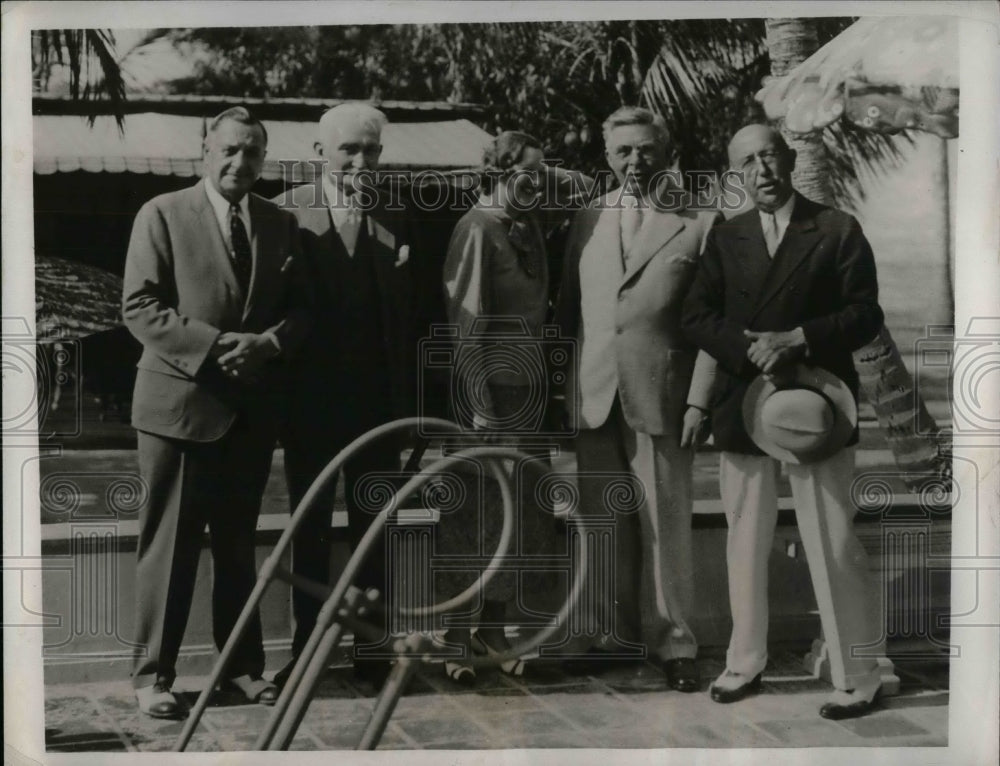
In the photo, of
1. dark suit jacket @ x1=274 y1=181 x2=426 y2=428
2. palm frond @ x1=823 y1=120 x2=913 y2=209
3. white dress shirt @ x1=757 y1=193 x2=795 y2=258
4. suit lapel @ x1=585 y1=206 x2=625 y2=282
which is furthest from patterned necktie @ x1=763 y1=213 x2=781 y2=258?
dark suit jacket @ x1=274 y1=181 x2=426 y2=428

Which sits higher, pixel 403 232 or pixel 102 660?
pixel 403 232

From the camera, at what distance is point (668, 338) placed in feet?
14.3

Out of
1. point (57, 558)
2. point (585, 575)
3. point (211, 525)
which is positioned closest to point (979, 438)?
point (585, 575)

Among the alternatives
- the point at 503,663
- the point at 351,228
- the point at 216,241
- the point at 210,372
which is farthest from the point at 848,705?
the point at 216,241

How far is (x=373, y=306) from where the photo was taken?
14.3 ft

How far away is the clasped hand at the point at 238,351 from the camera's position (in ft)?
14.1

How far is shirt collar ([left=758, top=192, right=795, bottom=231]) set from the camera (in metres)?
4.34

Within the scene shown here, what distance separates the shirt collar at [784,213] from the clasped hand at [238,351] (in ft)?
6.72

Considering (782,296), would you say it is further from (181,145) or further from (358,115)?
(181,145)

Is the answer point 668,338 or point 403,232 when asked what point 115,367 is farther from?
point 668,338

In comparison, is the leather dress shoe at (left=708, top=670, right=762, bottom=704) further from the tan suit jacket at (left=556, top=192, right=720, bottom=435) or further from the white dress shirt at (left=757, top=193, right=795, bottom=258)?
the white dress shirt at (left=757, top=193, right=795, bottom=258)

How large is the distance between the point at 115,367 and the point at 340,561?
1.18 meters

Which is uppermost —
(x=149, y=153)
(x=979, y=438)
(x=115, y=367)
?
(x=149, y=153)

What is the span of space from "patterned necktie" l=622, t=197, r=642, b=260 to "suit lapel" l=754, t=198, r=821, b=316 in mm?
473
